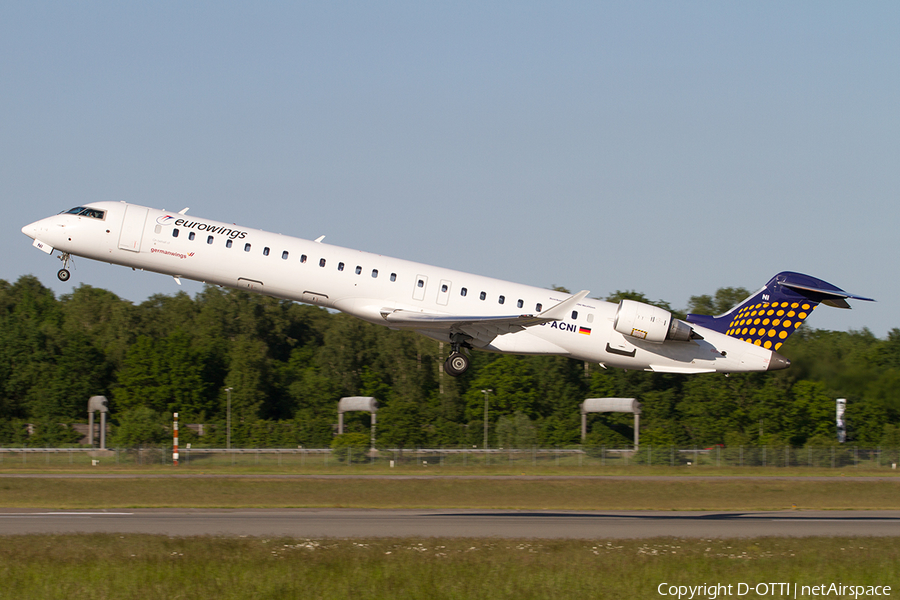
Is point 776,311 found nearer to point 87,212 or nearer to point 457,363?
point 457,363

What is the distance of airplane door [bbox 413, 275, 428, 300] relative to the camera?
1065 inches

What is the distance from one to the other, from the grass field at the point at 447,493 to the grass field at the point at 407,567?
1206 cm

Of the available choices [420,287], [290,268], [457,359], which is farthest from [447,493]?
[290,268]

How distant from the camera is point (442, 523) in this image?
23594mm

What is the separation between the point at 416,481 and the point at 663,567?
20257mm

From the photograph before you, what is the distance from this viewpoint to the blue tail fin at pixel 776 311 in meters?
30.1

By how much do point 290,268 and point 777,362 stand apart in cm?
1563

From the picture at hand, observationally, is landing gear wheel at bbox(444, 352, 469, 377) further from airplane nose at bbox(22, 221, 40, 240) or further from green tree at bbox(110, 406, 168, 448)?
green tree at bbox(110, 406, 168, 448)

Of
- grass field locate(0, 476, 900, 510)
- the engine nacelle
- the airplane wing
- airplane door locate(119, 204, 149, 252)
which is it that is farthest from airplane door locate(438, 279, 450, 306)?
airplane door locate(119, 204, 149, 252)

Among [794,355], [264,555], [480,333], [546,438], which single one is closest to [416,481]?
[480,333]

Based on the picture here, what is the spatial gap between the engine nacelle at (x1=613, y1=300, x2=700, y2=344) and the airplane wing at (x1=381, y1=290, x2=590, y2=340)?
208 cm

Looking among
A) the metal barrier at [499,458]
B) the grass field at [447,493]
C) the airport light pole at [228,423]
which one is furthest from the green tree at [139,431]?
the grass field at [447,493]

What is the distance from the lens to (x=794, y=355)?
33500 mm

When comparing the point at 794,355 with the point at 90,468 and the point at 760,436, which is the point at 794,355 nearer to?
the point at 760,436
